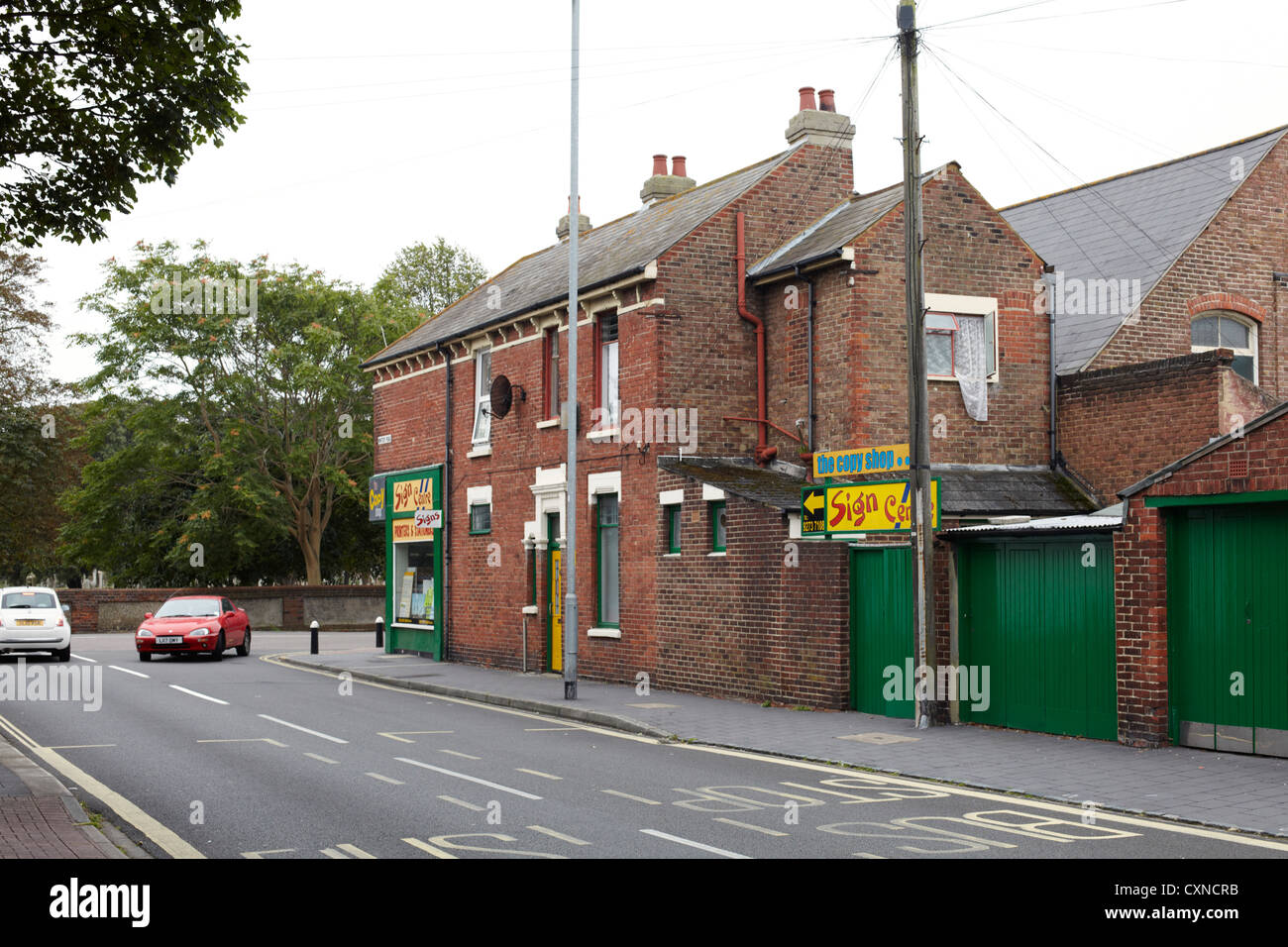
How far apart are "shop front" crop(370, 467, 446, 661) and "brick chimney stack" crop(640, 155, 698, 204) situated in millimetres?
7967

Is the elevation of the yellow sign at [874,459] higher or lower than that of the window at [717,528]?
higher

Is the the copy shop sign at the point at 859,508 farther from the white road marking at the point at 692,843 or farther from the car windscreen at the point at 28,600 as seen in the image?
the car windscreen at the point at 28,600

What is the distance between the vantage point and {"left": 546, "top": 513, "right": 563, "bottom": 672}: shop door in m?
23.6

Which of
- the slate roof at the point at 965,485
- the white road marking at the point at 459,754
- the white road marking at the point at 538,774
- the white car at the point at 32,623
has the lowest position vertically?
the white road marking at the point at 459,754

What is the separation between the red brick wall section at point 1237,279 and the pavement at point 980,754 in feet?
30.7

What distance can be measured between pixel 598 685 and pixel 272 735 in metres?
7.43

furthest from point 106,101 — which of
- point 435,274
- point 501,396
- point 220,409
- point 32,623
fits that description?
point 435,274

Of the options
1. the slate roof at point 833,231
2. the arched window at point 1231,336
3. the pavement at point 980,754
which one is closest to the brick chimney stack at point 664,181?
the slate roof at point 833,231

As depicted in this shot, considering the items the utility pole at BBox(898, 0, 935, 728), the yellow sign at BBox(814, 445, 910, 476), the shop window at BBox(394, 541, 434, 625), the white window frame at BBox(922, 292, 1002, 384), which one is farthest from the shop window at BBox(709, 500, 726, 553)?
the shop window at BBox(394, 541, 434, 625)

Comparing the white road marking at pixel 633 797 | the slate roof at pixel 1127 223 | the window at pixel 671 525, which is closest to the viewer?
the white road marking at pixel 633 797

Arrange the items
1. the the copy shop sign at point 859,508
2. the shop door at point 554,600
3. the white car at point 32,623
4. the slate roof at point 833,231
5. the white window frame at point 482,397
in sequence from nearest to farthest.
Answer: the the copy shop sign at point 859,508 < the slate roof at point 833,231 < the shop door at point 554,600 < the white car at point 32,623 < the white window frame at point 482,397

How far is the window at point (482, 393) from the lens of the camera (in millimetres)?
26188
